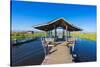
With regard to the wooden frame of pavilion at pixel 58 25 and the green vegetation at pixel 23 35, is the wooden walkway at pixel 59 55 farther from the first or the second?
the green vegetation at pixel 23 35

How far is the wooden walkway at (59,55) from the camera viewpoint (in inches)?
Result: 101

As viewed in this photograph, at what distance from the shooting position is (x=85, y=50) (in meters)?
2.71

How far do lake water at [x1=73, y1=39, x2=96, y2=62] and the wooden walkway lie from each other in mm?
116

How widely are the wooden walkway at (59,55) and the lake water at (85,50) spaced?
116 mm

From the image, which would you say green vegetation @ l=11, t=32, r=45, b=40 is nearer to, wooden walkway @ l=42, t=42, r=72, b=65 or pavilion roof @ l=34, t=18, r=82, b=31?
pavilion roof @ l=34, t=18, r=82, b=31

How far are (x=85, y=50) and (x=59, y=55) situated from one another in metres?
0.38

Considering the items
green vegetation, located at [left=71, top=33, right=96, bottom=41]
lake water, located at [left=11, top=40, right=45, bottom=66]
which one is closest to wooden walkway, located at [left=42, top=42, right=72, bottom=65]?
lake water, located at [left=11, top=40, right=45, bottom=66]

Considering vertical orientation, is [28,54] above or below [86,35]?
below

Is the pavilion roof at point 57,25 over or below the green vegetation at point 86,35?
over

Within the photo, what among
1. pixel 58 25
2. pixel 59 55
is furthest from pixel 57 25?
pixel 59 55

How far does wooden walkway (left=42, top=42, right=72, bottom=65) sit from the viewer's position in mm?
2556

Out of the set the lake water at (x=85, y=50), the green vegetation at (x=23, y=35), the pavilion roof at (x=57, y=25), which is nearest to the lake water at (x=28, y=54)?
the green vegetation at (x=23, y=35)

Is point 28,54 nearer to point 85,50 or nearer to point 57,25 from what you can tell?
point 57,25

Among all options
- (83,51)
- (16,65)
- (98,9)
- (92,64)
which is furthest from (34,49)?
(98,9)
